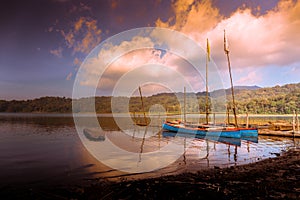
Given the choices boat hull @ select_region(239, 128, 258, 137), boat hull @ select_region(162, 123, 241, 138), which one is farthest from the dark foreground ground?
boat hull @ select_region(239, 128, 258, 137)

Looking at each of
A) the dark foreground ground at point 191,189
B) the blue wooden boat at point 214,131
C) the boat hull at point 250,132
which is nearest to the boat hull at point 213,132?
the blue wooden boat at point 214,131

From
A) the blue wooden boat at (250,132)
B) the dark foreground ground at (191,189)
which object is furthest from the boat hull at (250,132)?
the dark foreground ground at (191,189)

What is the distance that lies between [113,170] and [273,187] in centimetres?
874

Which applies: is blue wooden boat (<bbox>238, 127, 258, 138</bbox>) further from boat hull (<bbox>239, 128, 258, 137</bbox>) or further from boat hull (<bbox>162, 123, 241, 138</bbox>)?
boat hull (<bbox>162, 123, 241, 138</bbox>)

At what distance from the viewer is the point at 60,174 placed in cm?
1179

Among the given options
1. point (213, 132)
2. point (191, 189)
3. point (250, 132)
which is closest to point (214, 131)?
point (213, 132)

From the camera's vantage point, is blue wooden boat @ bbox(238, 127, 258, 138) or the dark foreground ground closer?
the dark foreground ground

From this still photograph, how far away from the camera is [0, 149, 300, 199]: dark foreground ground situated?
7887mm

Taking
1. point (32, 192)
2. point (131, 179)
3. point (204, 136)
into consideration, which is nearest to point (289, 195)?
point (131, 179)

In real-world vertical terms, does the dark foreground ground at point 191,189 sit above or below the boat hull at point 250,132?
below

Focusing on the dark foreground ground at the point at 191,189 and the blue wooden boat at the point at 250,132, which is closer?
the dark foreground ground at the point at 191,189

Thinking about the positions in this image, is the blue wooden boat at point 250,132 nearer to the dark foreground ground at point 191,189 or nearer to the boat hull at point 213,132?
the boat hull at point 213,132

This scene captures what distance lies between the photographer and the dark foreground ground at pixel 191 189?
25.9 ft

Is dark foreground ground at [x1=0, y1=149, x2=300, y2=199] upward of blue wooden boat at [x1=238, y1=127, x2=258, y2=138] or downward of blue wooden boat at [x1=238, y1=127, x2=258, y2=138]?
downward
